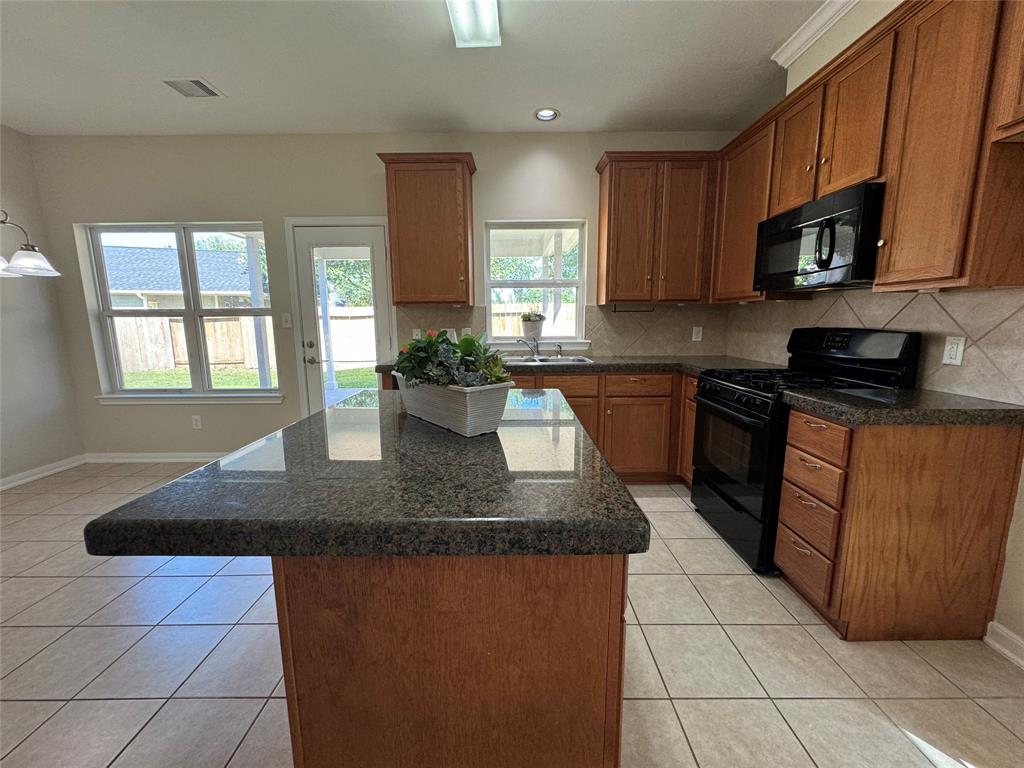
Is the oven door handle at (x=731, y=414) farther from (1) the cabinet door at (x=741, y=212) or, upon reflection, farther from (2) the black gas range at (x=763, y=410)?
(1) the cabinet door at (x=741, y=212)

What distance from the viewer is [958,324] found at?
1.62 meters

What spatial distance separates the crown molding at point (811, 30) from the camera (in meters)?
1.89

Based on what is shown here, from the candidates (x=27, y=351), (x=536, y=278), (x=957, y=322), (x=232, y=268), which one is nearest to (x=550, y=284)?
(x=536, y=278)

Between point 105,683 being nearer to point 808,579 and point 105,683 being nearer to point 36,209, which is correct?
point 808,579

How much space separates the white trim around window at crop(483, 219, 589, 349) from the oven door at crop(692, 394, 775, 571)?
1.25 metres

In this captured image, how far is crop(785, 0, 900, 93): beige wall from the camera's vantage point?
1771 millimetres

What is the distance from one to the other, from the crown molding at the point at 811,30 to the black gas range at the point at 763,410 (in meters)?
1.51

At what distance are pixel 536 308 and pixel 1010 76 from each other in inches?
102

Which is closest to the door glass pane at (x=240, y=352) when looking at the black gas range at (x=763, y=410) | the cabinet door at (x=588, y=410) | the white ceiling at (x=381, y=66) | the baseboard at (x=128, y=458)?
the baseboard at (x=128, y=458)

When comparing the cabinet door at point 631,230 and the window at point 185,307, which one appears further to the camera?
the window at point 185,307

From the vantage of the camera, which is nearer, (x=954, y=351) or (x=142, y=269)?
(x=954, y=351)

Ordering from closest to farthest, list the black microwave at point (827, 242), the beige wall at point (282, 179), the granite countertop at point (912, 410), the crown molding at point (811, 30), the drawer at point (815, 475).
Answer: the granite countertop at point (912, 410), the drawer at point (815, 475), the black microwave at point (827, 242), the crown molding at point (811, 30), the beige wall at point (282, 179)

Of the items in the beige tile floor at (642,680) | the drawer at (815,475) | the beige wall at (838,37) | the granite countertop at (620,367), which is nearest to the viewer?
the beige tile floor at (642,680)

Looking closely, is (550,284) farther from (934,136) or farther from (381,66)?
(934,136)
